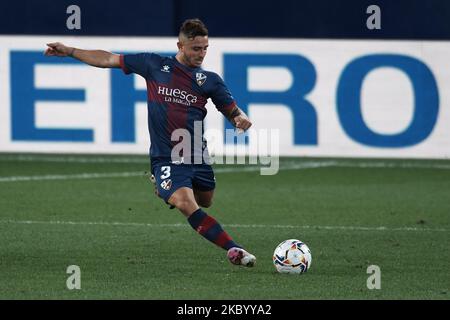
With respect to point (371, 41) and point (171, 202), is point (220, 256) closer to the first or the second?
point (171, 202)

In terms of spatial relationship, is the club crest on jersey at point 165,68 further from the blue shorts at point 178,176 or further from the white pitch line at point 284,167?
the white pitch line at point 284,167

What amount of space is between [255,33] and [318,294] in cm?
918

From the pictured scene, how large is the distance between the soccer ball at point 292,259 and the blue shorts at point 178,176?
33.3 inches

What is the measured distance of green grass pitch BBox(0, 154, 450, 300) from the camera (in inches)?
328

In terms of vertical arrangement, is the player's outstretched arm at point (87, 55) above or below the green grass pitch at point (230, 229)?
above

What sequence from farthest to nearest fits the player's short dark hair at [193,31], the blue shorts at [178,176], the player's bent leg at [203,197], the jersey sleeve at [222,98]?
the player's bent leg at [203,197] < the jersey sleeve at [222,98] < the blue shorts at [178,176] < the player's short dark hair at [193,31]

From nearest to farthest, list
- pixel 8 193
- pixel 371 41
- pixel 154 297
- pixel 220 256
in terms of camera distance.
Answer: pixel 154 297 < pixel 220 256 < pixel 8 193 < pixel 371 41

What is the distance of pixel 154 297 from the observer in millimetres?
7828

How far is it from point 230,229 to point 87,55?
279cm

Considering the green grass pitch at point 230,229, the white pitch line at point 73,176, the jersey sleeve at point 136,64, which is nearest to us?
the green grass pitch at point 230,229

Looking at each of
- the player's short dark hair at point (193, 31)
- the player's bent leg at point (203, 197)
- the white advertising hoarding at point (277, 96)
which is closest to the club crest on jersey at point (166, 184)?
the player's bent leg at point (203, 197)

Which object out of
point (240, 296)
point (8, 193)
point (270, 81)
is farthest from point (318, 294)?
point (270, 81)

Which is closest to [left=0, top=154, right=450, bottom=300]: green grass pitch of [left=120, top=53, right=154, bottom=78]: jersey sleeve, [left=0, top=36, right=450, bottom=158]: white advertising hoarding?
[left=0, top=36, right=450, bottom=158]: white advertising hoarding

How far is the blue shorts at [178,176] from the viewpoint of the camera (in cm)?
911
